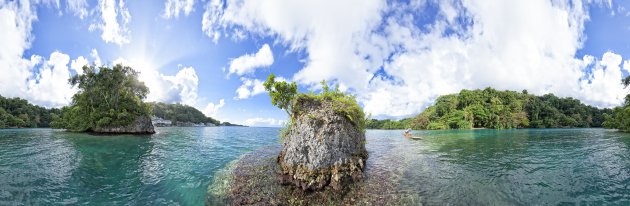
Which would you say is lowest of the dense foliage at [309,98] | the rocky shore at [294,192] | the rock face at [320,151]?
the rocky shore at [294,192]

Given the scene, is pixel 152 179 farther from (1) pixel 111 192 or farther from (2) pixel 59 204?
(2) pixel 59 204

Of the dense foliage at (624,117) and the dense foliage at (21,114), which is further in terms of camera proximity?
the dense foliage at (21,114)

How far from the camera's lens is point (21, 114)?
107m

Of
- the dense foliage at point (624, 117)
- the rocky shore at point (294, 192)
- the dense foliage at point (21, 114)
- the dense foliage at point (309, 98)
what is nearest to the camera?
the rocky shore at point (294, 192)

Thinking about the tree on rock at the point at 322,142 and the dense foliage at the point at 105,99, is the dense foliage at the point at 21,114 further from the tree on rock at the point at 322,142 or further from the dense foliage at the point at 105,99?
the tree on rock at the point at 322,142

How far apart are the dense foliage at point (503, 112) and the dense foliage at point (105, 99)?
93.5 m

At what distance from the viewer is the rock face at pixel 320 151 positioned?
37.2 ft

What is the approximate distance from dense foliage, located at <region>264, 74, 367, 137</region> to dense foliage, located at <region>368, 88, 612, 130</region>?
91.0 meters

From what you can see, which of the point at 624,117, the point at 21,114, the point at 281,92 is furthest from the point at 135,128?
the point at 21,114

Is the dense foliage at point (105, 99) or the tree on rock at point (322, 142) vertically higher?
the dense foliage at point (105, 99)

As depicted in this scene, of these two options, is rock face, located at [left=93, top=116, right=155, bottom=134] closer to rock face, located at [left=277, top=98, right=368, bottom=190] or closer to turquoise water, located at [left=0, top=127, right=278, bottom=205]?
turquoise water, located at [left=0, top=127, right=278, bottom=205]

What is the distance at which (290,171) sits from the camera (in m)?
12.0

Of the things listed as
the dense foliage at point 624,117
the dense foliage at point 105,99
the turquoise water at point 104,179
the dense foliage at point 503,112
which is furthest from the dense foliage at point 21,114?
the dense foliage at point 624,117

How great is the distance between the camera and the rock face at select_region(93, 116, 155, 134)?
167 ft
